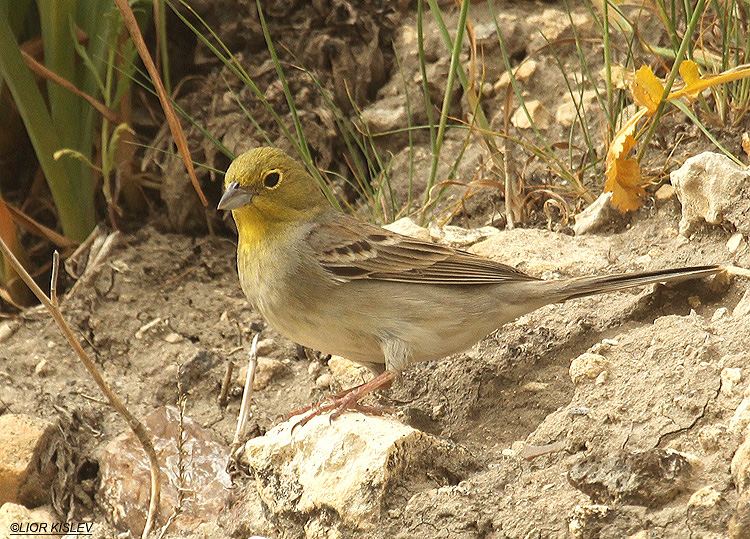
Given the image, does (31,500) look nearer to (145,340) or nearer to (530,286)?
(145,340)

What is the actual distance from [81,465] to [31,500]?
0.30 meters

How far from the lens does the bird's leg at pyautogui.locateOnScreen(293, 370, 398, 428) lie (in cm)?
372

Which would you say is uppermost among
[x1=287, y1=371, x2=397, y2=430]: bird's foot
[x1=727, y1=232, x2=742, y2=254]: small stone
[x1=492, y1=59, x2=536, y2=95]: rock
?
[x1=492, y1=59, x2=536, y2=95]: rock

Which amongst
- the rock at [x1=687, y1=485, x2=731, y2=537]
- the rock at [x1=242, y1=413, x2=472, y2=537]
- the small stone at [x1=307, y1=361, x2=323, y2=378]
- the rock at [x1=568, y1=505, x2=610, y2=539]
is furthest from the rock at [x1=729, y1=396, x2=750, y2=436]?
the small stone at [x1=307, y1=361, x2=323, y2=378]

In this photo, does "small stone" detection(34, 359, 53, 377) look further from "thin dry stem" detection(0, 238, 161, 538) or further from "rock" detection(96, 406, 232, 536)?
"thin dry stem" detection(0, 238, 161, 538)

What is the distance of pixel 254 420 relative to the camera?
16.1ft

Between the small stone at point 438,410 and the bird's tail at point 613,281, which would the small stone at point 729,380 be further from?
the small stone at point 438,410

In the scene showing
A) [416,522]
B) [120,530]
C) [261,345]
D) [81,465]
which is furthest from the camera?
[261,345]

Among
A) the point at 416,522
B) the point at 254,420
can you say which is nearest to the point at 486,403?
the point at 416,522

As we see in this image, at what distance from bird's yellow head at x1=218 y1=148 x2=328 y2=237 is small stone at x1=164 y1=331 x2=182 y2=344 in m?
1.32

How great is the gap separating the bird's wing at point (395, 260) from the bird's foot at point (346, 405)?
20.6 inches

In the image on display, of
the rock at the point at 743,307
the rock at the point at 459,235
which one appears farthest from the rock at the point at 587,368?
the rock at the point at 459,235

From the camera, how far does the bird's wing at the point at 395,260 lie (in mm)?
4328

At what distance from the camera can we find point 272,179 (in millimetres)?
4504
